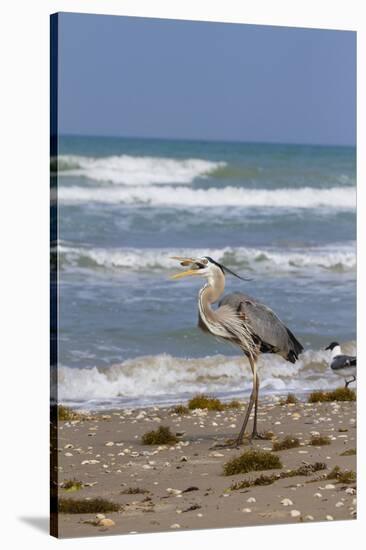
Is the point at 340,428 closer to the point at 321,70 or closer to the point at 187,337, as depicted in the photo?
the point at 187,337

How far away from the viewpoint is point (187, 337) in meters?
13.3

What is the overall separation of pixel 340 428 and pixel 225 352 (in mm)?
1249

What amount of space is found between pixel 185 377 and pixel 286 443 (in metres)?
1.04

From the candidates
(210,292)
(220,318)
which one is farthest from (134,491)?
(210,292)

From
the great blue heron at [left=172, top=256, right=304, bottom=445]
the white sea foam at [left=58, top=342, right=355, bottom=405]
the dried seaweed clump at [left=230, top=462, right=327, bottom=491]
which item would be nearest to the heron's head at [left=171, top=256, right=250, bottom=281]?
the great blue heron at [left=172, top=256, right=304, bottom=445]

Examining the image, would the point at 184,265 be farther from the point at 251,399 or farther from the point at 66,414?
the point at 66,414

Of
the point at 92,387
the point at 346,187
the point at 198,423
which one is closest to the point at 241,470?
the point at 198,423

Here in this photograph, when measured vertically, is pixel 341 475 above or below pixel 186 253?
below

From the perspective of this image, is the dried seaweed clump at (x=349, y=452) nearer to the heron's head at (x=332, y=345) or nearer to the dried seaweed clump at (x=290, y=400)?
the dried seaweed clump at (x=290, y=400)

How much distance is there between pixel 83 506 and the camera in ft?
41.0

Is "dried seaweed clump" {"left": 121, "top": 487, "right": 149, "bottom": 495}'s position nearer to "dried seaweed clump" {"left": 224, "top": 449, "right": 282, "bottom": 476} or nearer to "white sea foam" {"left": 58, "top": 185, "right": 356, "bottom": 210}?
"dried seaweed clump" {"left": 224, "top": 449, "right": 282, "bottom": 476}

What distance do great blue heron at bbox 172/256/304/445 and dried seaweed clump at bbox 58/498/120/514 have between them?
1448 mm

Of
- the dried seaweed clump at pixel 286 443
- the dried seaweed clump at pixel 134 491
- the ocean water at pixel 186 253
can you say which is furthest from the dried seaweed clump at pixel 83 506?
the dried seaweed clump at pixel 286 443

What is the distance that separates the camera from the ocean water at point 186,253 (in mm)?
12828
